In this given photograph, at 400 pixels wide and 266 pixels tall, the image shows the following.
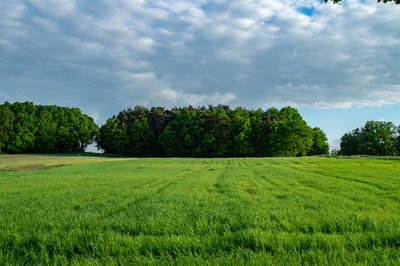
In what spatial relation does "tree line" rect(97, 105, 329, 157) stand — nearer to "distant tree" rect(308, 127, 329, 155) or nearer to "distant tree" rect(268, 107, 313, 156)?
"distant tree" rect(268, 107, 313, 156)

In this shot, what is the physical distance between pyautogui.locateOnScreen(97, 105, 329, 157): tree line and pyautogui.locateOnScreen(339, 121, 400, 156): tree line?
38878mm

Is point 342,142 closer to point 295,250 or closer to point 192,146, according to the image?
point 192,146

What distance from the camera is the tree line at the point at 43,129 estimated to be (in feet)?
238

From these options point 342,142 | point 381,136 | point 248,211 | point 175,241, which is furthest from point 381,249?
point 342,142

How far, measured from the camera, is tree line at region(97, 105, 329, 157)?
72312 mm

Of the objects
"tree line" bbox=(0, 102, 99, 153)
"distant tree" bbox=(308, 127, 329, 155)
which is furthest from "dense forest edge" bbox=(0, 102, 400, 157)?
"distant tree" bbox=(308, 127, 329, 155)

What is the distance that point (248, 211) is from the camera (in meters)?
5.39

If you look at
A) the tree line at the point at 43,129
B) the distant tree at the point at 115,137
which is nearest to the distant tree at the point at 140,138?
the distant tree at the point at 115,137

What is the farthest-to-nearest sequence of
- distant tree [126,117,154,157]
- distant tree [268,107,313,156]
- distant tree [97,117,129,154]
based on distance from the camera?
1. distant tree [97,117,129,154]
2. distant tree [126,117,154,157]
3. distant tree [268,107,313,156]

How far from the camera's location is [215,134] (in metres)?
75.1

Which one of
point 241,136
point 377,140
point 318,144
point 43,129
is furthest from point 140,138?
point 377,140

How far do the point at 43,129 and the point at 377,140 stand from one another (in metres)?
130

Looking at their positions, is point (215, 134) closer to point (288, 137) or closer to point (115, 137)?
point (288, 137)

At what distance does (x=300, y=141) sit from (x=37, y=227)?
75.4 meters
